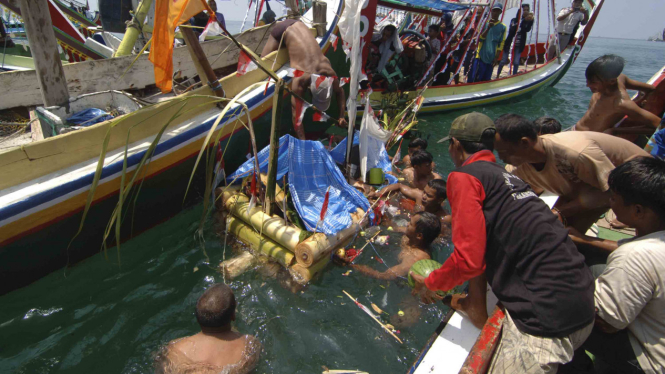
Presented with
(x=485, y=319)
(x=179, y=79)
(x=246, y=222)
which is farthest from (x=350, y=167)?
(x=179, y=79)

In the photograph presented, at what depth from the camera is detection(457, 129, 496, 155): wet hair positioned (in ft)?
7.42

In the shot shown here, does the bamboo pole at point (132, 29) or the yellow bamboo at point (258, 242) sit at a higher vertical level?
the bamboo pole at point (132, 29)

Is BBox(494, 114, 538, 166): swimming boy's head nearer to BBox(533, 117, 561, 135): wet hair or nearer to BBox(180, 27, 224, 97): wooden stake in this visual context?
BBox(533, 117, 561, 135): wet hair

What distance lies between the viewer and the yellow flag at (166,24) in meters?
3.04

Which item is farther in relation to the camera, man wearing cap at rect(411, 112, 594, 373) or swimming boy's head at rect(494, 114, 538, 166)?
swimming boy's head at rect(494, 114, 538, 166)

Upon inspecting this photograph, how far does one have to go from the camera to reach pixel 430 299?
8.52ft

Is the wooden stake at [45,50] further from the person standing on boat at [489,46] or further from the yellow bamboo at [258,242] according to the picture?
the person standing on boat at [489,46]

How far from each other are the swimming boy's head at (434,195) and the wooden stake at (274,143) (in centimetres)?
187

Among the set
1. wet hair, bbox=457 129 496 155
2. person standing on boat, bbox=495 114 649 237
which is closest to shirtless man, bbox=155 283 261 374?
wet hair, bbox=457 129 496 155

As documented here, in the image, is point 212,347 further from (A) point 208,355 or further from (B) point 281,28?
(B) point 281,28

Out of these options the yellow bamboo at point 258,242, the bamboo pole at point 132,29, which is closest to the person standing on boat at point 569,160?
the yellow bamboo at point 258,242

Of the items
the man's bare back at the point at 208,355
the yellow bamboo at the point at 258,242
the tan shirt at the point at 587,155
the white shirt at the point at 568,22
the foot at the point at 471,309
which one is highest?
the white shirt at the point at 568,22

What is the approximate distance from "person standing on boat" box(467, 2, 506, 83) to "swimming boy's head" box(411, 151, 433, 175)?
282 inches

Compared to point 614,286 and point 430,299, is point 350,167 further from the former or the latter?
point 614,286
